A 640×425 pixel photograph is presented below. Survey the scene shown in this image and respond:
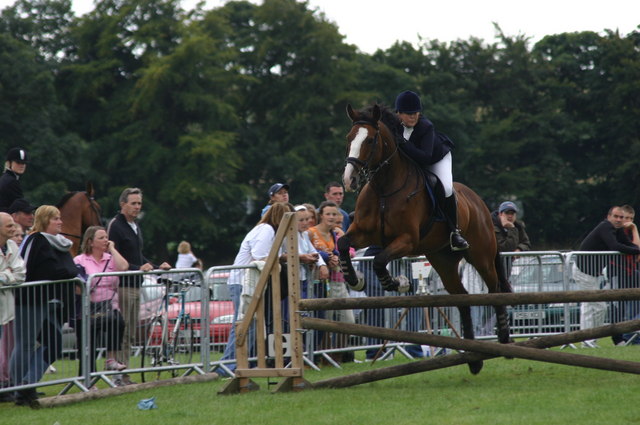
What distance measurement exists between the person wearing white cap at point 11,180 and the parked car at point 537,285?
665 centimetres

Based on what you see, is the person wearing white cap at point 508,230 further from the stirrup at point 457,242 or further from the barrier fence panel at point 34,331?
the barrier fence panel at point 34,331

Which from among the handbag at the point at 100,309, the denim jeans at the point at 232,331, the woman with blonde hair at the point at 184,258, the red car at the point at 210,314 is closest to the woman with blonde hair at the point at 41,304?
the handbag at the point at 100,309

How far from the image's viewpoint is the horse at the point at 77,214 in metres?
12.5

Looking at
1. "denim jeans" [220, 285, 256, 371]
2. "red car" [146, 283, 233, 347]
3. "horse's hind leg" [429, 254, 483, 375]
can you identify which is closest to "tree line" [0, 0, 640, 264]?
"red car" [146, 283, 233, 347]

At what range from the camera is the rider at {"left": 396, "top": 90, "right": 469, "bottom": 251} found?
9469 mm

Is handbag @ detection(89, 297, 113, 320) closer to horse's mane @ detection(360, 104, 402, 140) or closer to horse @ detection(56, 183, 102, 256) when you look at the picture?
horse @ detection(56, 183, 102, 256)

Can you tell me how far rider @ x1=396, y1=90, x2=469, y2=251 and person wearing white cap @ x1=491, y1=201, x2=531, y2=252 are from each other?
4599 millimetres

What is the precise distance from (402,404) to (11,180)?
18.8 feet

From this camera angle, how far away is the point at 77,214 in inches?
495

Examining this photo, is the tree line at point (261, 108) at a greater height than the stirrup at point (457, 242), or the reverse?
the tree line at point (261, 108)

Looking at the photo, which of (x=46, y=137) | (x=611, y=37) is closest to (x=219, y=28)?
(x=46, y=137)

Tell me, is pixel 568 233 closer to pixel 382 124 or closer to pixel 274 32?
pixel 274 32

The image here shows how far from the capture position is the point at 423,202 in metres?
9.34

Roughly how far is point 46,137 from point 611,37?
27065mm
